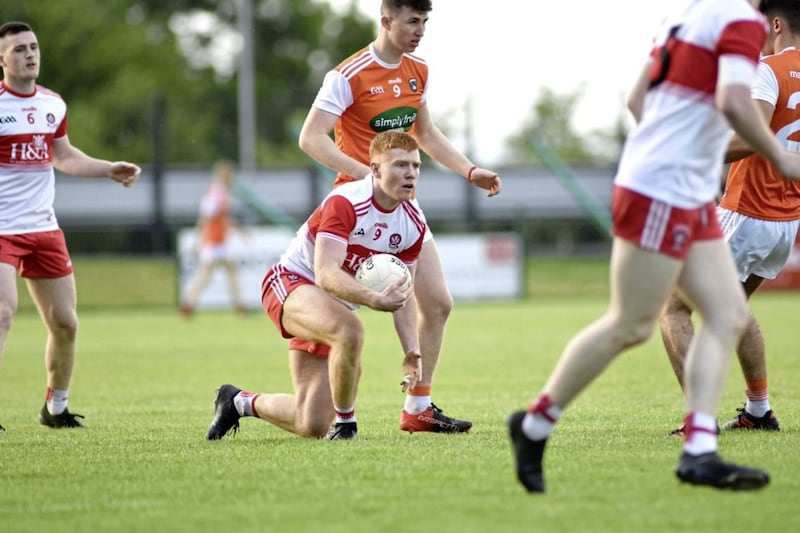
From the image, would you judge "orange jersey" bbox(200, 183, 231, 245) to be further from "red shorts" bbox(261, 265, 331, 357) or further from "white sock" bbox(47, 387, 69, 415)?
"red shorts" bbox(261, 265, 331, 357)

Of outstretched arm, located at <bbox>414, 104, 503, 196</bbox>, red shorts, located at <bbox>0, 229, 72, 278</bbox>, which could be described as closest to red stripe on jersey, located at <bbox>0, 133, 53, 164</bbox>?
red shorts, located at <bbox>0, 229, 72, 278</bbox>

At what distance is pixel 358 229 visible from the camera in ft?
22.5

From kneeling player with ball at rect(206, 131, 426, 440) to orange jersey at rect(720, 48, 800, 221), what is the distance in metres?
1.87

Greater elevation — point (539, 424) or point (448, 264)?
point (539, 424)

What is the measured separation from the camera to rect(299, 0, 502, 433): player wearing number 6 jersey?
7.46m

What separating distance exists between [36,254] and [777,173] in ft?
15.6

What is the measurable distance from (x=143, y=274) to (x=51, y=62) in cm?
2379

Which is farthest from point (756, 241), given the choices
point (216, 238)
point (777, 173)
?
point (216, 238)

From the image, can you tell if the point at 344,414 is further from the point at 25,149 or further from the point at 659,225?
the point at 25,149

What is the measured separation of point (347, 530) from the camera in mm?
4496

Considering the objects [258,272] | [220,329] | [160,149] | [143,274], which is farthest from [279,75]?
[220,329]

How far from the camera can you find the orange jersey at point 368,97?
7590 millimetres

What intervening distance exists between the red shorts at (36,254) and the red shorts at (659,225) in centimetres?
445

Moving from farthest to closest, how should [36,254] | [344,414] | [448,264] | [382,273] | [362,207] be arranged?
1. [448,264]
2. [36,254]
3. [344,414]
4. [362,207]
5. [382,273]
